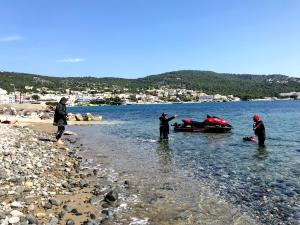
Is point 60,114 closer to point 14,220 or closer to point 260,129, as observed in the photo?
point 260,129

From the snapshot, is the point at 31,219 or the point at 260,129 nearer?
the point at 31,219

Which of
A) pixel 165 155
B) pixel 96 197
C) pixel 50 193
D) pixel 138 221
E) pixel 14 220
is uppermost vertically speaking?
pixel 14 220

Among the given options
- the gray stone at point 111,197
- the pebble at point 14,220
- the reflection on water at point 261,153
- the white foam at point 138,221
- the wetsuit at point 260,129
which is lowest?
the reflection on water at point 261,153

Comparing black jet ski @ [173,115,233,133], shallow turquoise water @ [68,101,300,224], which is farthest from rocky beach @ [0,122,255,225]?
black jet ski @ [173,115,233,133]

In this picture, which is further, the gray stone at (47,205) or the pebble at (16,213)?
the gray stone at (47,205)

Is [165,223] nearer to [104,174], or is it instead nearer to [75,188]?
[75,188]

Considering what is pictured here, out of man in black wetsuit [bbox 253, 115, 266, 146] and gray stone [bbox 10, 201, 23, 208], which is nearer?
gray stone [bbox 10, 201, 23, 208]

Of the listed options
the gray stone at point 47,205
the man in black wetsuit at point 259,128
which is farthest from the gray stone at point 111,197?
the man in black wetsuit at point 259,128

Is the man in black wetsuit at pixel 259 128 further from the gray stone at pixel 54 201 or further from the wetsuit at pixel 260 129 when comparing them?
the gray stone at pixel 54 201

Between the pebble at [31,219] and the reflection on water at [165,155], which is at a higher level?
the pebble at [31,219]

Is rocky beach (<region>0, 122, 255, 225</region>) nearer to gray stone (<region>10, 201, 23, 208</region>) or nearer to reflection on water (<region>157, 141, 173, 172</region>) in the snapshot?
gray stone (<region>10, 201, 23, 208</region>)

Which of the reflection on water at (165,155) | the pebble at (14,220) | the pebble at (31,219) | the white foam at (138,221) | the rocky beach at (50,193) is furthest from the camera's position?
the reflection on water at (165,155)

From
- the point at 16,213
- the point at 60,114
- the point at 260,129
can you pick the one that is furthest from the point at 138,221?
the point at 260,129

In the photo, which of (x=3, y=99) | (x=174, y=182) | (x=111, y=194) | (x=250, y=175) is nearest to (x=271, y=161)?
(x=250, y=175)
